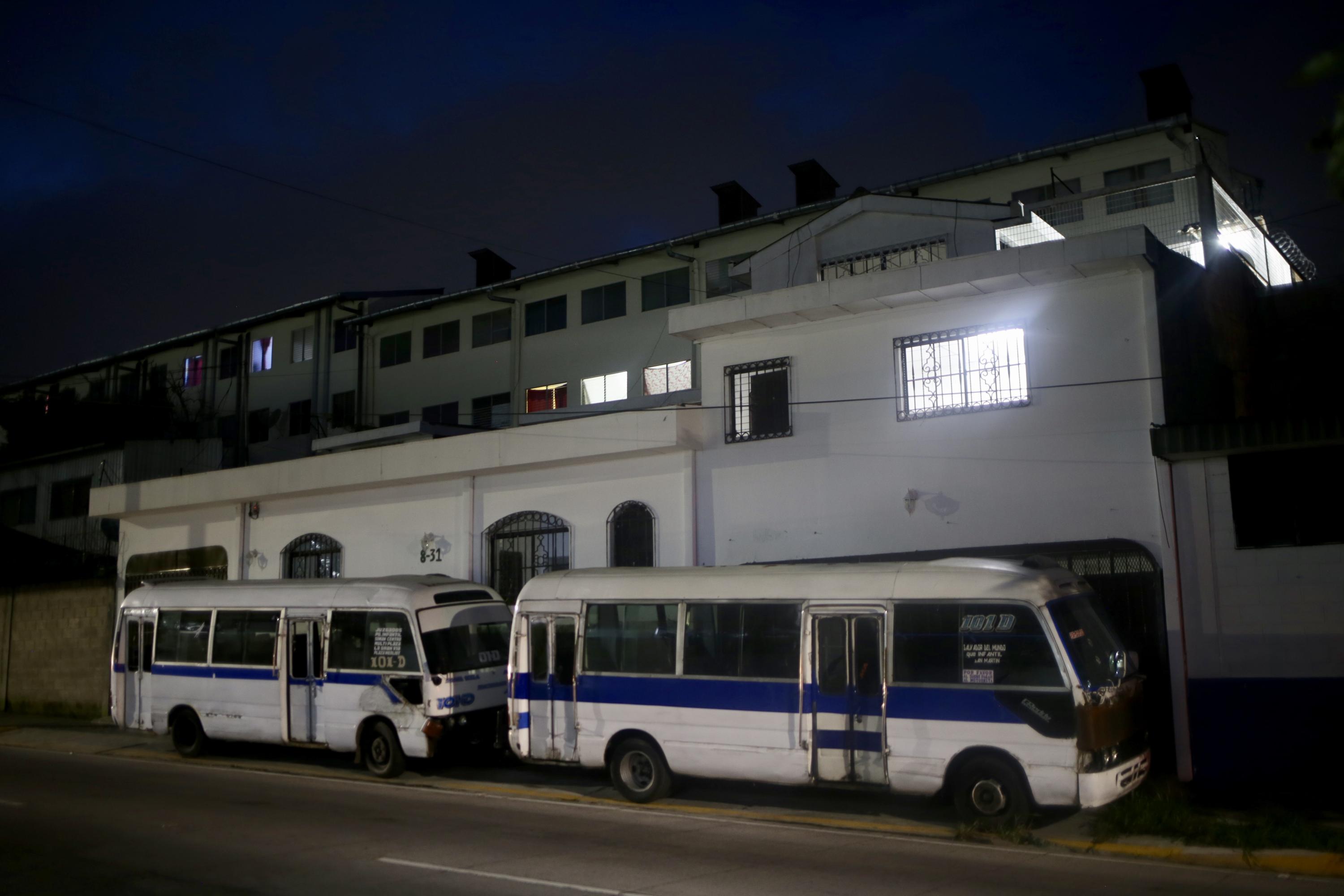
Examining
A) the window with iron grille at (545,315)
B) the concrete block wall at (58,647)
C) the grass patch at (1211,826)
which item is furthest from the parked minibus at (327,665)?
the window with iron grille at (545,315)

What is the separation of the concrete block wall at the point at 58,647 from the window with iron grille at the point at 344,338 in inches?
632

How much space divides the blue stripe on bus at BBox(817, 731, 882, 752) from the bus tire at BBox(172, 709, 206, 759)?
1056cm

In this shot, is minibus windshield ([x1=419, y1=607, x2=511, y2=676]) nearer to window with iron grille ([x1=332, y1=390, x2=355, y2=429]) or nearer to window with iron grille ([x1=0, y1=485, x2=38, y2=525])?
window with iron grille ([x1=332, y1=390, x2=355, y2=429])

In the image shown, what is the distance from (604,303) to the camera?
33.6m

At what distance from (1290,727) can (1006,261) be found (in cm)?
667

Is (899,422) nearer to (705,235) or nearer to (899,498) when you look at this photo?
(899,498)

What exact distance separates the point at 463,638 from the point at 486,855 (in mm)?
5750

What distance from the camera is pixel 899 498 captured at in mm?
15352

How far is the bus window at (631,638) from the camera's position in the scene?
11977 millimetres

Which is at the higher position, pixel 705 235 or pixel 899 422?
pixel 705 235

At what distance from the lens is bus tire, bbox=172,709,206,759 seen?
16.5 metres

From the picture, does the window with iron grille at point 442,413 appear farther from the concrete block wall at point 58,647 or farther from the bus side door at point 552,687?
the bus side door at point 552,687

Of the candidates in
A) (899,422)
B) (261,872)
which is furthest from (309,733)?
(899,422)

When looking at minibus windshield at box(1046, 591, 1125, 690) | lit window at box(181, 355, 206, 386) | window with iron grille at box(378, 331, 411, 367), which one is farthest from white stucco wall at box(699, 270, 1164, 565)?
lit window at box(181, 355, 206, 386)
